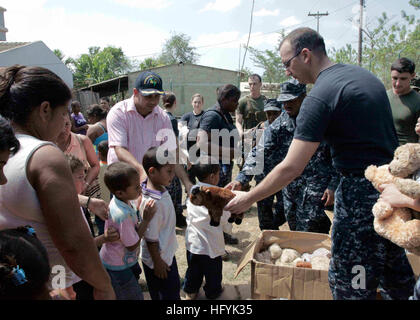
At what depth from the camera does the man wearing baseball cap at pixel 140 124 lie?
3.08m

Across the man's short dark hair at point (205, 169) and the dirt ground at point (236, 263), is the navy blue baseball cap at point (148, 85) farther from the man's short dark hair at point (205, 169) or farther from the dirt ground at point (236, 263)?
the dirt ground at point (236, 263)

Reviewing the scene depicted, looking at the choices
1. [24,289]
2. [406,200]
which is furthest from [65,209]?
[406,200]

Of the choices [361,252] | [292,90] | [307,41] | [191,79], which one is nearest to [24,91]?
[307,41]

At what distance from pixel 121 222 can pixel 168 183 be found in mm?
505

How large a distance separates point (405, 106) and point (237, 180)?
8.85 feet

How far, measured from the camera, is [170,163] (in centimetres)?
263

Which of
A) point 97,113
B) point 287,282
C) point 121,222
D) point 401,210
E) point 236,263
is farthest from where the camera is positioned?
point 97,113

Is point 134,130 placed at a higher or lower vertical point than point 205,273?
higher

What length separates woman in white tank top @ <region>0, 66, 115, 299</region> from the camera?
1237 mm

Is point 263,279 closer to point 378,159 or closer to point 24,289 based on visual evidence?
point 378,159

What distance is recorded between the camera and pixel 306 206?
10.7ft

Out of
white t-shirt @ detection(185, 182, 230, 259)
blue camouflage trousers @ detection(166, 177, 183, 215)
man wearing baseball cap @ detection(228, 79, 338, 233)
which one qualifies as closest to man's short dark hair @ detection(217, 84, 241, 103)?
man wearing baseball cap @ detection(228, 79, 338, 233)

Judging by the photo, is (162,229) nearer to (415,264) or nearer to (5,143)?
(5,143)

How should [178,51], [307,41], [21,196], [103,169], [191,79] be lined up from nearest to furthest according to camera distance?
1. [21,196]
2. [307,41]
3. [103,169]
4. [191,79]
5. [178,51]
